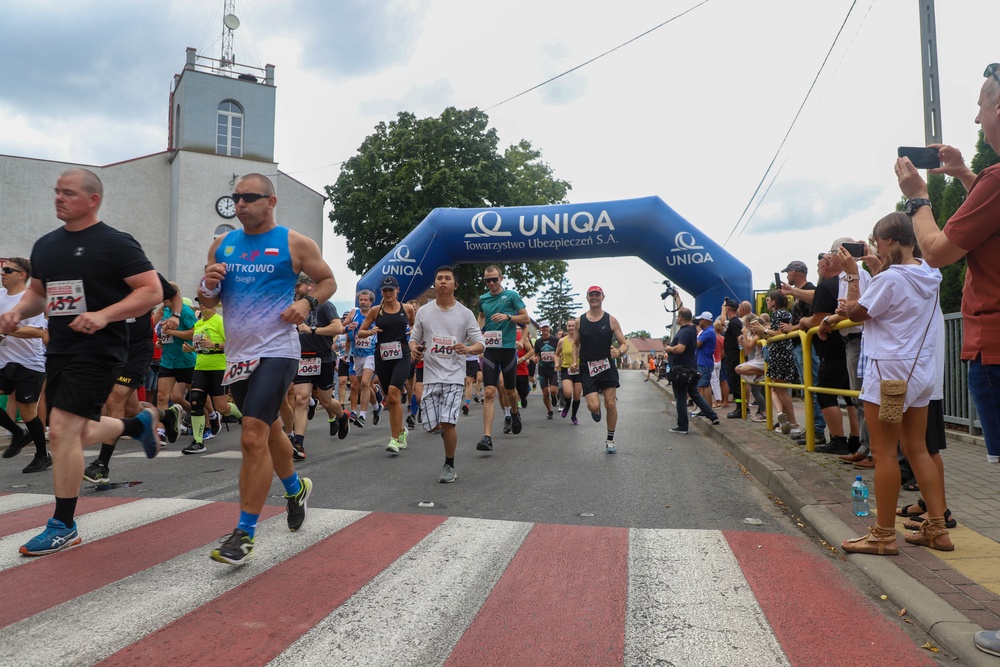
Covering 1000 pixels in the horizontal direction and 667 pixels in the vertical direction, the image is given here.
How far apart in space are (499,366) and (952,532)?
6058 millimetres

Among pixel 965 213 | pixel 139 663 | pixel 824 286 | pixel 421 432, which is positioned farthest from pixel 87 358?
pixel 421 432

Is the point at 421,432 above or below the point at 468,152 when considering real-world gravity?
below

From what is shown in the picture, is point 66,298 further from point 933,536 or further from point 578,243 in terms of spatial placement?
point 578,243

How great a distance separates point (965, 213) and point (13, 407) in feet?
30.8

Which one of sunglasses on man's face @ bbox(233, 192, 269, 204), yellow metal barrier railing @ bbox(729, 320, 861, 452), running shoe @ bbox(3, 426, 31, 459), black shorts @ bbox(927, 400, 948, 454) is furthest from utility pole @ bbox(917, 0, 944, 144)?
running shoe @ bbox(3, 426, 31, 459)

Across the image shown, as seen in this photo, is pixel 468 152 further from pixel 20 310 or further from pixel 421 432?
pixel 20 310

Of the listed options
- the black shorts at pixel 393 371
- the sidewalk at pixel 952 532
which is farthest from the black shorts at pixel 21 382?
the sidewalk at pixel 952 532

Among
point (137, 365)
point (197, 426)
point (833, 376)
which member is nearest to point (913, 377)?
point (833, 376)

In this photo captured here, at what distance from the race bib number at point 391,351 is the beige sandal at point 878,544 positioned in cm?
555

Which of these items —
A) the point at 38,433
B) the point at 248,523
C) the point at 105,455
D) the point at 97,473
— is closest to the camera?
the point at 248,523

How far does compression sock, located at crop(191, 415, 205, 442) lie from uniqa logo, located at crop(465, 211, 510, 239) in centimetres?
878

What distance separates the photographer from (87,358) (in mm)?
3900

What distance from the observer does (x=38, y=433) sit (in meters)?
6.88

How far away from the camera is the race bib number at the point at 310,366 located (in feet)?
27.4
